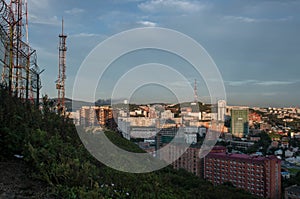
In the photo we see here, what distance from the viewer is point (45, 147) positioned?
7.41 ft

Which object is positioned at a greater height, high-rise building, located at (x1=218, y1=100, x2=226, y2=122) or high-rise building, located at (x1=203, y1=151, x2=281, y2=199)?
high-rise building, located at (x1=218, y1=100, x2=226, y2=122)

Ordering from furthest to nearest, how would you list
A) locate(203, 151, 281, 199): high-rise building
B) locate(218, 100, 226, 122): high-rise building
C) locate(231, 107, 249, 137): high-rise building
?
locate(231, 107, 249, 137): high-rise building → locate(203, 151, 281, 199): high-rise building → locate(218, 100, 226, 122): high-rise building

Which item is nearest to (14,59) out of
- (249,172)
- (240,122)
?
(249,172)

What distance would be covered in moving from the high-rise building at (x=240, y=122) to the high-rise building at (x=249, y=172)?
25733 millimetres

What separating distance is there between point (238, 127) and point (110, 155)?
151ft

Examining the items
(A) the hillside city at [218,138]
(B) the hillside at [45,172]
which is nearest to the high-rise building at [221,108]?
(A) the hillside city at [218,138]

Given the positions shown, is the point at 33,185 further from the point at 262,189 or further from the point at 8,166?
the point at 262,189

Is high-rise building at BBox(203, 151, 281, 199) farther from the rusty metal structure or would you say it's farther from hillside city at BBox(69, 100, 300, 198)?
the rusty metal structure

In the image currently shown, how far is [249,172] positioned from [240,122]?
29715mm

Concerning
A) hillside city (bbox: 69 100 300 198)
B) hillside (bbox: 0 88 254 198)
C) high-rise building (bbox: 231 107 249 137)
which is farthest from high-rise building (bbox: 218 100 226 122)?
high-rise building (bbox: 231 107 249 137)

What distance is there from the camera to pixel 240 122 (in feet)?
156

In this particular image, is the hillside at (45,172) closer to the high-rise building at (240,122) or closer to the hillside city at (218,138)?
the hillside city at (218,138)

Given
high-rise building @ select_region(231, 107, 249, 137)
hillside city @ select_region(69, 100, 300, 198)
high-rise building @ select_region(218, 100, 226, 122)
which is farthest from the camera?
high-rise building @ select_region(231, 107, 249, 137)

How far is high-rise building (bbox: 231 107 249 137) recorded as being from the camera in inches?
1800
